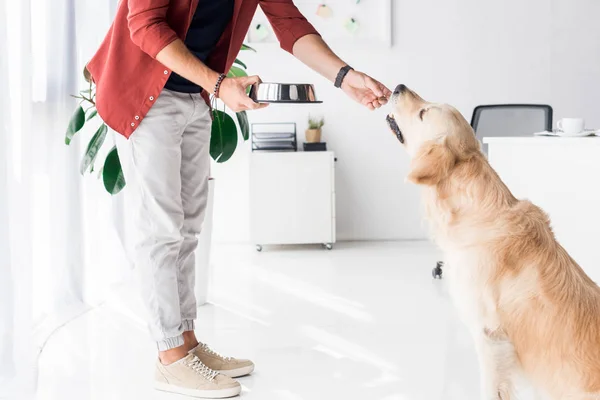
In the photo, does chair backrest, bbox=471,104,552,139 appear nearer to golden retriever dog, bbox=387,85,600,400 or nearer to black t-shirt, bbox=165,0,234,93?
black t-shirt, bbox=165,0,234,93

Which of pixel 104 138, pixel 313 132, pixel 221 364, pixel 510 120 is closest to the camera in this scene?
pixel 221 364

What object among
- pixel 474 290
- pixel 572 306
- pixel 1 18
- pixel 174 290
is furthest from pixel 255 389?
pixel 1 18

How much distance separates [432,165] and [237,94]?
51cm

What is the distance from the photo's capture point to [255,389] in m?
2.12

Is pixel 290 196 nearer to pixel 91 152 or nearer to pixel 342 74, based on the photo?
pixel 91 152

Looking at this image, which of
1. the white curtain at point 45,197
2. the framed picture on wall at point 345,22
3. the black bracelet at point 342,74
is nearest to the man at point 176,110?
the black bracelet at point 342,74

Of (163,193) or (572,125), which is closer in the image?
(163,193)

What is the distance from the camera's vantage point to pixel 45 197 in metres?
2.93

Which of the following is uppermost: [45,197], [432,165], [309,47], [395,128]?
[309,47]

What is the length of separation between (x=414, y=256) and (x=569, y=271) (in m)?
2.78

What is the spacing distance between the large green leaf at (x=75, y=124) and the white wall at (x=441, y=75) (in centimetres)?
196

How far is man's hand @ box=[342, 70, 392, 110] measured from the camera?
204cm

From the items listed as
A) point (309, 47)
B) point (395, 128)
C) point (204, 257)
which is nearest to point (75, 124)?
point (204, 257)

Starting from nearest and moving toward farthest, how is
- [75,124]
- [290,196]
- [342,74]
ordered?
[342,74]
[75,124]
[290,196]
